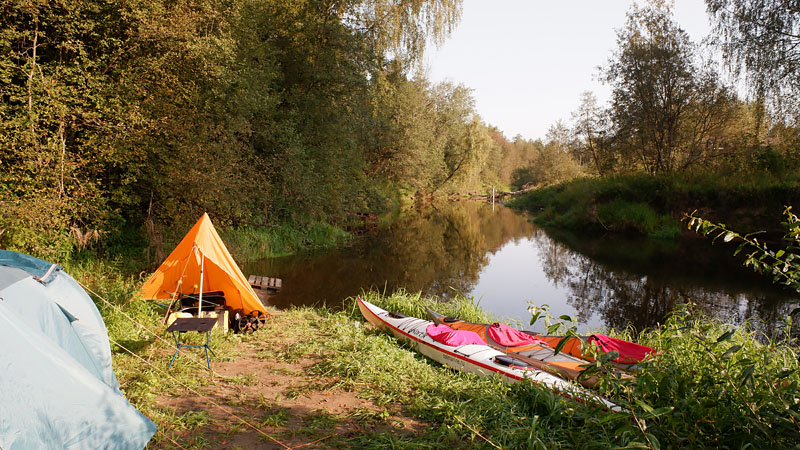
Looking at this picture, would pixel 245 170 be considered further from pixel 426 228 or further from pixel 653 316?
pixel 426 228

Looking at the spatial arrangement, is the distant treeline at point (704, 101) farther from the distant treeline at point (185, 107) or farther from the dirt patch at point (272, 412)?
the dirt patch at point (272, 412)

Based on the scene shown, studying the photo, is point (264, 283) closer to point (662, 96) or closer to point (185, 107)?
point (185, 107)

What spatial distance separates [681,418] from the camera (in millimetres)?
2811

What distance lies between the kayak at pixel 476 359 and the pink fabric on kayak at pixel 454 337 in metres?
0.05

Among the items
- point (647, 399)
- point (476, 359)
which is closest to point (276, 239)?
point (476, 359)

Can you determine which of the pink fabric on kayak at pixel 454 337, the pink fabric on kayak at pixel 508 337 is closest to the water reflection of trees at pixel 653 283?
the pink fabric on kayak at pixel 508 337

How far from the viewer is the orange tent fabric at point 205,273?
7.32 m

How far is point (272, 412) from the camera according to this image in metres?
4.63

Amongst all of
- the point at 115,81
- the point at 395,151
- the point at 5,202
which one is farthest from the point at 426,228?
the point at 5,202

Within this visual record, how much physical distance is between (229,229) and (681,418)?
13563 millimetres

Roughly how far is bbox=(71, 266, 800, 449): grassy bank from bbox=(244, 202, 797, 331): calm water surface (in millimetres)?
3943

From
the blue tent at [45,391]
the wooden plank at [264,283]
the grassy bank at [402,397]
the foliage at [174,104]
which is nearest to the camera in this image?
the grassy bank at [402,397]

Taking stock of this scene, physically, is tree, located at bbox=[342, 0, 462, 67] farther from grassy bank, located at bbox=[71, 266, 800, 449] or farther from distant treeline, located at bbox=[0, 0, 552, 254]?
grassy bank, located at bbox=[71, 266, 800, 449]

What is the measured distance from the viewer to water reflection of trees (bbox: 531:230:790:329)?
9.79 metres
